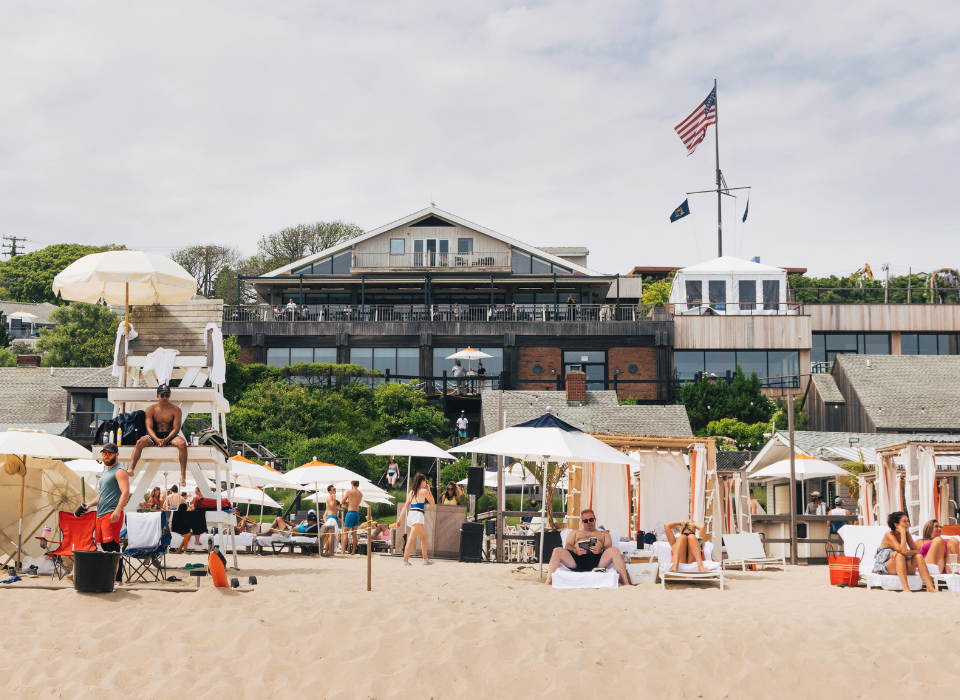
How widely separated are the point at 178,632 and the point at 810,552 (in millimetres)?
12905

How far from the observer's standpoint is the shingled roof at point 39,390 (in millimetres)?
31639

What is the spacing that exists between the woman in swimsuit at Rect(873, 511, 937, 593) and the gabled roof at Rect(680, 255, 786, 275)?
1100 inches

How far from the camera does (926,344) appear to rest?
129ft

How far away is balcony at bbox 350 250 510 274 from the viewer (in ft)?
133

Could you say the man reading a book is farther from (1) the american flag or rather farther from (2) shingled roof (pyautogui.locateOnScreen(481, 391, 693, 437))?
(1) the american flag

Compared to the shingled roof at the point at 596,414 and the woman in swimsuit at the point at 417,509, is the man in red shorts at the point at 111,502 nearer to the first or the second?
the woman in swimsuit at the point at 417,509

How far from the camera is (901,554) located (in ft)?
35.5

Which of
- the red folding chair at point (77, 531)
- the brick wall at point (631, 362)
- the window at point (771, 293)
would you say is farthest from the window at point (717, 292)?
the red folding chair at point (77, 531)

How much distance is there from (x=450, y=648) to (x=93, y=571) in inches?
134

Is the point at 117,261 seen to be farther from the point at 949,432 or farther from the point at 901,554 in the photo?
the point at 949,432

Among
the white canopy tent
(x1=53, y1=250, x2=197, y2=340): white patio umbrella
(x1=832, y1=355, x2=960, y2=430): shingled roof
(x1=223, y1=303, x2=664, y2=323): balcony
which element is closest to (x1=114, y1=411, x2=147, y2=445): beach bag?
(x1=53, y1=250, x2=197, y2=340): white patio umbrella

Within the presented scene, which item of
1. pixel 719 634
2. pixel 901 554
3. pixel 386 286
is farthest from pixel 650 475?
pixel 386 286

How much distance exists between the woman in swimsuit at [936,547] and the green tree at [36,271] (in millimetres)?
63928

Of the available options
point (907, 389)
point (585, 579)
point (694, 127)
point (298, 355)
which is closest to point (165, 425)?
point (585, 579)
